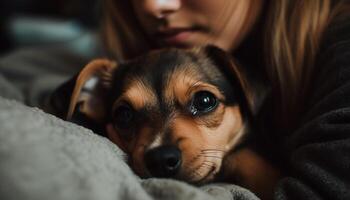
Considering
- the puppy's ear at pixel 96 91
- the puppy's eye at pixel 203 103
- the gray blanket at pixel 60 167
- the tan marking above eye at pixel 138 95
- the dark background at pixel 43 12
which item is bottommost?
the dark background at pixel 43 12

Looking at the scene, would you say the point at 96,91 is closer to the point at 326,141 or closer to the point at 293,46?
the point at 293,46

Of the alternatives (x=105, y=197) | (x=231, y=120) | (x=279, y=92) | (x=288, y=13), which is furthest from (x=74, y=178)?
(x=288, y=13)

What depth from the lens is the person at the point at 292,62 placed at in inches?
45.5

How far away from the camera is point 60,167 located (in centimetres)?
87

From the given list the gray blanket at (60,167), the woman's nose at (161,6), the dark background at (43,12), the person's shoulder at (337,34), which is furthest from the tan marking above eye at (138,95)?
the dark background at (43,12)

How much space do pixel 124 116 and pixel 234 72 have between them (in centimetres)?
42

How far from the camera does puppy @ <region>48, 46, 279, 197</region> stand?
1318 millimetres

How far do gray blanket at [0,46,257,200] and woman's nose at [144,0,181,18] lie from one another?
2.68ft

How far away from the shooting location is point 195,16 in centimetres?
183

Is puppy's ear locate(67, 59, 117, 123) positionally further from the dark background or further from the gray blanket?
the dark background

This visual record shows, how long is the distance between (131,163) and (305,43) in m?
0.76

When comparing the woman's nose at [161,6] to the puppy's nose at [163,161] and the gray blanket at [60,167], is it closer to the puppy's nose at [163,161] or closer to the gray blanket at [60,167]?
the puppy's nose at [163,161]

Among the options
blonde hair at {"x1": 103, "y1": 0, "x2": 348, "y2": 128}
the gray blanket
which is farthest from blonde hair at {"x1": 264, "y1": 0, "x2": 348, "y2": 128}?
the gray blanket

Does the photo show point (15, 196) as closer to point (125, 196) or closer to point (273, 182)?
point (125, 196)
